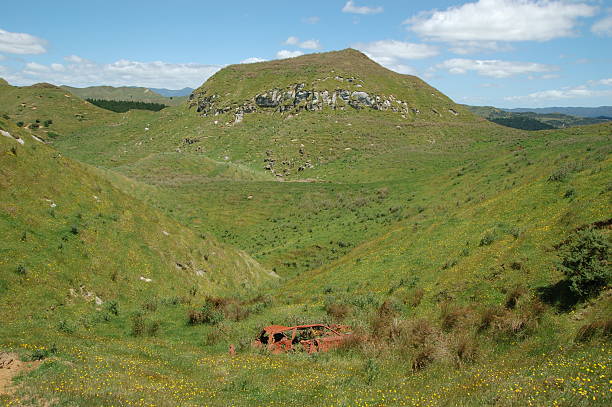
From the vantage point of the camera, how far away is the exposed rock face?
369ft

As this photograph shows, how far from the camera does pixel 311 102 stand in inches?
4397

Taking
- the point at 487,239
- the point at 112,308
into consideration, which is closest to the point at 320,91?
the point at 487,239

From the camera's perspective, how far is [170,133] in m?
118

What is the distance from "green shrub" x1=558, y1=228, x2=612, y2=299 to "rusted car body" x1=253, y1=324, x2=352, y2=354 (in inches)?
314

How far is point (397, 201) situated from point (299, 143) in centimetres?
4783

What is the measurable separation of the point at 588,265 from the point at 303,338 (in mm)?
10583

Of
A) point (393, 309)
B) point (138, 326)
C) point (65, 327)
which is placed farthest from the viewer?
point (138, 326)

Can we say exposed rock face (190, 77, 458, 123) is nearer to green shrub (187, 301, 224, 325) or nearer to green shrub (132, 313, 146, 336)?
green shrub (187, 301, 224, 325)

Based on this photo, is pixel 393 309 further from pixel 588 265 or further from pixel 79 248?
pixel 79 248

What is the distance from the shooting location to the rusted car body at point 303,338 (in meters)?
14.1

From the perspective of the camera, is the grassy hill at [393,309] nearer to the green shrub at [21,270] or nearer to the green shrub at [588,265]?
the green shrub at [588,265]

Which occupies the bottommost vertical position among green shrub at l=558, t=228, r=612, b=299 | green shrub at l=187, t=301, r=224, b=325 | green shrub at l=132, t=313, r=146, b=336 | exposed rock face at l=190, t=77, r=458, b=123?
green shrub at l=187, t=301, r=224, b=325

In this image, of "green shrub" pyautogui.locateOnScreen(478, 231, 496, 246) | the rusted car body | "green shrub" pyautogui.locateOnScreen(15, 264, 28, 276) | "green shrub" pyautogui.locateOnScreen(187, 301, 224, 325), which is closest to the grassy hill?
"green shrub" pyautogui.locateOnScreen(478, 231, 496, 246)

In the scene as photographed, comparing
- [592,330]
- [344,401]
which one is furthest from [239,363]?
[592,330]
